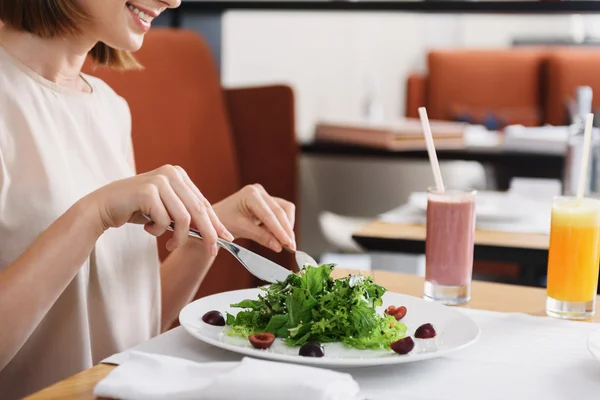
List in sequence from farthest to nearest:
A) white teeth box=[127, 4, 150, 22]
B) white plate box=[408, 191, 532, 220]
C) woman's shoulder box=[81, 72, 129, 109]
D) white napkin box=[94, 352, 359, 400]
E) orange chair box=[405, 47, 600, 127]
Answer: orange chair box=[405, 47, 600, 127] → white plate box=[408, 191, 532, 220] → woman's shoulder box=[81, 72, 129, 109] → white teeth box=[127, 4, 150, 22] → white napkin box=[94, 352, 359, 400]

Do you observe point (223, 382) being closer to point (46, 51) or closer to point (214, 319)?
point (214, 319)

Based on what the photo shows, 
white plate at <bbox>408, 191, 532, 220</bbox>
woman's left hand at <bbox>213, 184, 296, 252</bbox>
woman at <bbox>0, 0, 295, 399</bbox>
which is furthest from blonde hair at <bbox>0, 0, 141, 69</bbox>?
white plate at <bbox>408, 191, 532, 220</bbox>

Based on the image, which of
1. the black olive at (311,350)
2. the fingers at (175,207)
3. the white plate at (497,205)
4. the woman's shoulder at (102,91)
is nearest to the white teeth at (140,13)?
the woman's shoulder at (102,91)

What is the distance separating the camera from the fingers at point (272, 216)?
45.2 inches

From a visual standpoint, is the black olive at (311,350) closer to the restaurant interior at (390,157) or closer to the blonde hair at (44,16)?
the restaurant interior at (390,157)

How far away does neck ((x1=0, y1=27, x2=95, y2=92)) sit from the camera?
1271 mm

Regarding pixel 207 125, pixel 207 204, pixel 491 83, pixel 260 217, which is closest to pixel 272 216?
pixel 260 217

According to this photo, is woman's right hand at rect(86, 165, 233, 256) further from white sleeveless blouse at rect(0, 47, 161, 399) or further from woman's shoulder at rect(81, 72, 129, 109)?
woman's shoulder at rect(81, 72, 129, 109)

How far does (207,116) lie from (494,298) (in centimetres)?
118

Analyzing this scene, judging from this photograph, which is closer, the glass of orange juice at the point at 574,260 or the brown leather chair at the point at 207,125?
the glass of orange juice at the point at 574,260

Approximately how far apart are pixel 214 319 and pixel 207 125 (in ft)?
4.30

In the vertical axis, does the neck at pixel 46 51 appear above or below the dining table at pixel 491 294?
above

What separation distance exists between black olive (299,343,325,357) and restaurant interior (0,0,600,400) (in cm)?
2

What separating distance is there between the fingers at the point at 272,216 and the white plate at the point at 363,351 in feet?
0.34
